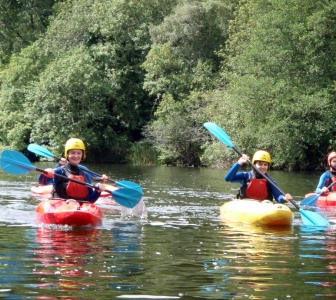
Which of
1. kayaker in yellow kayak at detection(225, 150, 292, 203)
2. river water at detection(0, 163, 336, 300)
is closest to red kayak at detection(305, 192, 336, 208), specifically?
river water at detection(0, 163, 336, 300)

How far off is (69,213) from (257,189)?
10.1 ft

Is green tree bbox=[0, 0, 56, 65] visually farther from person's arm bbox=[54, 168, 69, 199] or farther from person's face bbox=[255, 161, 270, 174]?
person's arm bbox=[54, 168, 69, 199]

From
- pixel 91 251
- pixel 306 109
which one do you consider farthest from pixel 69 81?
pixel 91 251

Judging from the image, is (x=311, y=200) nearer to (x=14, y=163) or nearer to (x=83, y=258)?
(x=14, y=163)

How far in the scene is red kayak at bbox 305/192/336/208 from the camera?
44.5 ft

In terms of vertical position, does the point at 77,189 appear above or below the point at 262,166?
below

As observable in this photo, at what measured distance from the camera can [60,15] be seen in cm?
4306

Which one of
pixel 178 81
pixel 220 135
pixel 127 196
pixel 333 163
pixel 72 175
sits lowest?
pixel 127 196

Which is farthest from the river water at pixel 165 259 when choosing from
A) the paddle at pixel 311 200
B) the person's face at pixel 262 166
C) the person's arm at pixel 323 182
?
the person's arm at pixel 323 182

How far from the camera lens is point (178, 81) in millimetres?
36344

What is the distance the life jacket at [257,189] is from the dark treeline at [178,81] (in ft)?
55.9

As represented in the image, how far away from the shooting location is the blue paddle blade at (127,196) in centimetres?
1097

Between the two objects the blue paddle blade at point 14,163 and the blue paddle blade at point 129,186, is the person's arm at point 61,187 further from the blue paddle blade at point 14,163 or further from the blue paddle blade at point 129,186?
the blue paddle blade at point 129,186

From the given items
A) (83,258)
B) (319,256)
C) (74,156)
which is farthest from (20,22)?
(319,256)
